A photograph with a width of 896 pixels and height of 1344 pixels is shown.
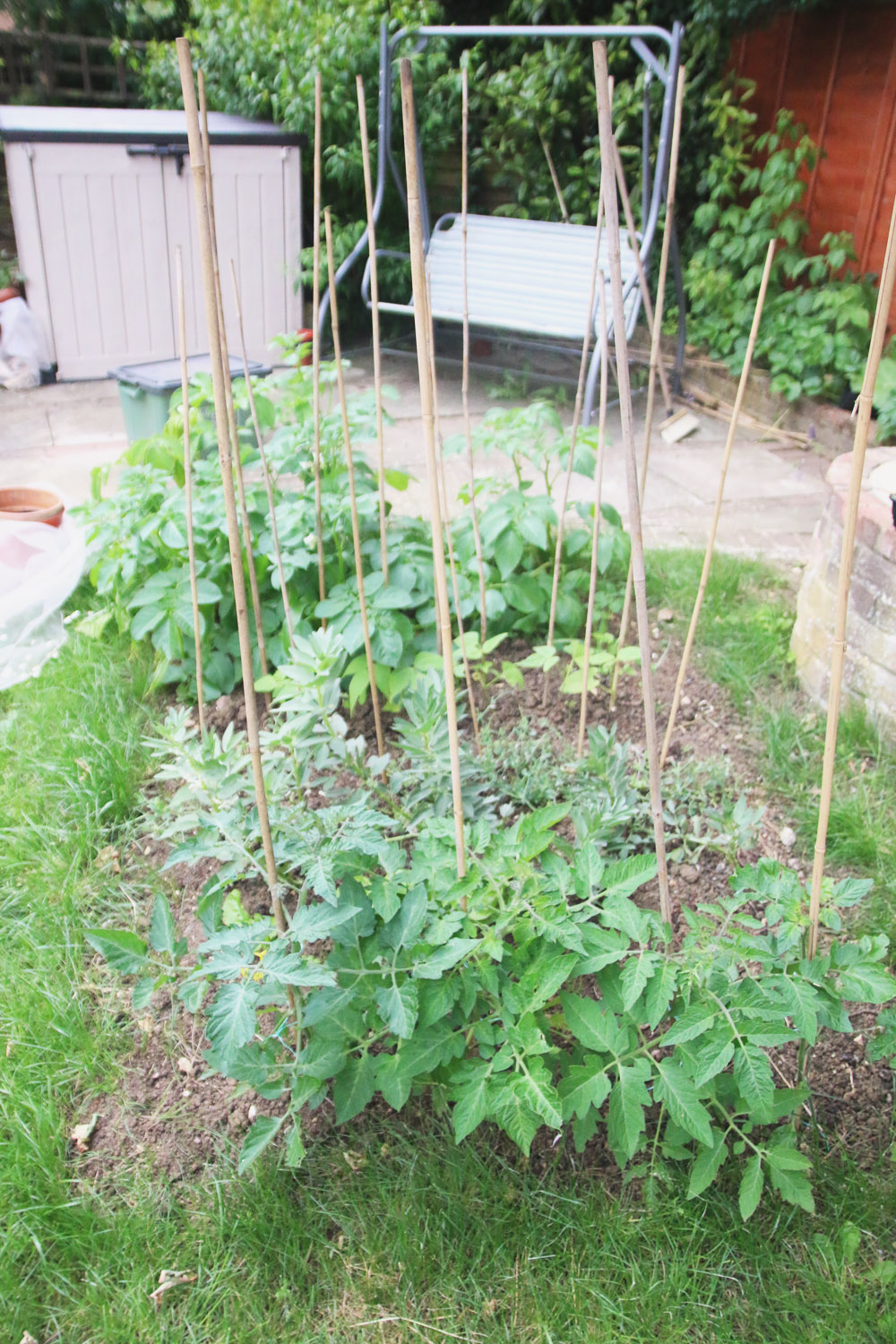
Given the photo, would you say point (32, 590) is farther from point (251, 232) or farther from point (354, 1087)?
point (251, 232)

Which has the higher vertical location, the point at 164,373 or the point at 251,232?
the point at 251,232

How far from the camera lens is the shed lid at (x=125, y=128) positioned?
15.2 feet

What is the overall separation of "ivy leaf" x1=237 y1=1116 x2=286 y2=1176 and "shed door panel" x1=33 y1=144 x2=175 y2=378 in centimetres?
468

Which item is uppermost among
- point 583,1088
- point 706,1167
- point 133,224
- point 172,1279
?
point 133,224

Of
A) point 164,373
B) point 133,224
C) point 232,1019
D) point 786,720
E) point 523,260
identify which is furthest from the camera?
point 133,224

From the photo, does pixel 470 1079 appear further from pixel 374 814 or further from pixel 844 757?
pixel 844 757

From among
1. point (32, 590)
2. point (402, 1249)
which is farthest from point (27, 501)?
point (402, 1249)

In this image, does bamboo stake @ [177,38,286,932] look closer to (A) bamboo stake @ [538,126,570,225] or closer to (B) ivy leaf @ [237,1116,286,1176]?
(B) ivy leaf @ [237,1116,286,1176]

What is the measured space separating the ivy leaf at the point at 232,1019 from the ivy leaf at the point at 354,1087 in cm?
21

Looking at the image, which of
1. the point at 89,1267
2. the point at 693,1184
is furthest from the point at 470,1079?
the point at 89,1267

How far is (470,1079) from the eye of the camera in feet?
4.16

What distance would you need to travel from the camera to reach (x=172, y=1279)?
Answer: 1.34m

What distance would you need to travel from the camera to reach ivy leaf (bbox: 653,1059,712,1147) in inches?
48.1

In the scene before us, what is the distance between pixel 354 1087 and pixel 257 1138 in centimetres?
14
